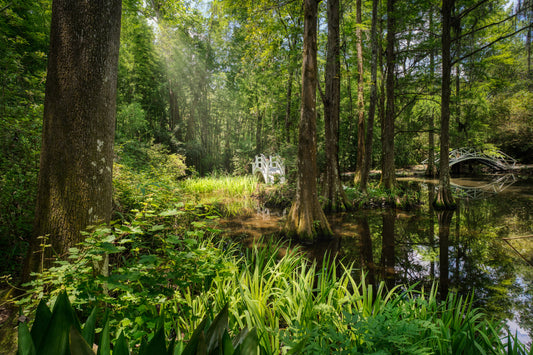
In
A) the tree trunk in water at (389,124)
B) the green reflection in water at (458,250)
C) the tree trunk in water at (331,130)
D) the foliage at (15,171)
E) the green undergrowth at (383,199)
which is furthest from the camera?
the tree trunk in water at (389,124)

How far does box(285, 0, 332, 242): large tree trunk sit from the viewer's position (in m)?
5.49

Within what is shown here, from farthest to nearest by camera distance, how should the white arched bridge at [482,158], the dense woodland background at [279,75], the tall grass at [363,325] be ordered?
1. the white arched bridge at [482,158]
2. the dense woodland background at [279,75]
3. the tall grass at [363,325]

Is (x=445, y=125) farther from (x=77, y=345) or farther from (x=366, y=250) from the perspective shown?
(x=77, y=345)

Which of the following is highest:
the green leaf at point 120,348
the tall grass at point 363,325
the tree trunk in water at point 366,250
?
the green leaf at point 120,348

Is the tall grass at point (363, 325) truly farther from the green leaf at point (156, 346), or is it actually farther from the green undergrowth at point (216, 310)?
the green leaf at point (156, 346)

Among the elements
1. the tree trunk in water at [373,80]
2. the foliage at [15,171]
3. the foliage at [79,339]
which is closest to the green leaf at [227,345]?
the foliage at [79,339]

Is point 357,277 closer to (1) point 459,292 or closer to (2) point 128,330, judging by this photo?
(1) point 459,292

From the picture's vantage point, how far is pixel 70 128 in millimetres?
1950

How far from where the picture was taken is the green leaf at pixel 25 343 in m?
0.82

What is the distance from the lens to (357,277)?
384 centimetres

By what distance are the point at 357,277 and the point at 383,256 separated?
1.14 meters

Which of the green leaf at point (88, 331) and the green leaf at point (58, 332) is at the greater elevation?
the green leaf at point (58, 332)

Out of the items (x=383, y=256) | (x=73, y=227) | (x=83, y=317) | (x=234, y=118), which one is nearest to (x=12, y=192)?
(x=73, y=227)

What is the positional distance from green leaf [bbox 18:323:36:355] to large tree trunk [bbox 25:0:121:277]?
1285 millimetres
